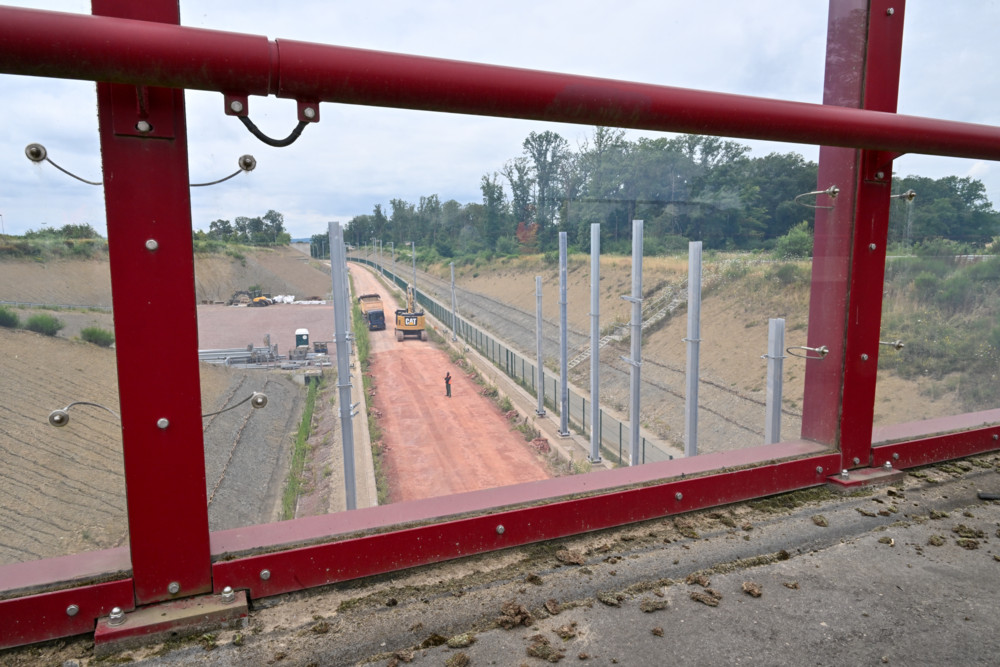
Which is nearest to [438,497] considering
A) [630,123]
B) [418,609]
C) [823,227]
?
[418,609]

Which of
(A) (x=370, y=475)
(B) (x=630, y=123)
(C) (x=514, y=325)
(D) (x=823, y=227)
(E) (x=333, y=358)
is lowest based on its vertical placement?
(A) (x=370, y=475)

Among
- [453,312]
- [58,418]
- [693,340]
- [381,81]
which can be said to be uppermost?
[381,81]

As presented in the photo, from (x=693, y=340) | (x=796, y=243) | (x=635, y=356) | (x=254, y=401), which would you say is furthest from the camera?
(x=635, y=356)

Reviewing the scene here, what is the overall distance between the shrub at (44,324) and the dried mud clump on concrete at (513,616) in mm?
1123

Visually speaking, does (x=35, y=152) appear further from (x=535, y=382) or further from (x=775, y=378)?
(x=535, y=382)

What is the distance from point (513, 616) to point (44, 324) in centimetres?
118

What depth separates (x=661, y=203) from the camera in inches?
124

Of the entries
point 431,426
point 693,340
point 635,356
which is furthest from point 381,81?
point 635,356

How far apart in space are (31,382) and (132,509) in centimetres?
37

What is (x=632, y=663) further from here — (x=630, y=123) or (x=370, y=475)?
(x=370, y=475)

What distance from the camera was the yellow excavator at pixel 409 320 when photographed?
3112 mm

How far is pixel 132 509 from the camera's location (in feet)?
4.01

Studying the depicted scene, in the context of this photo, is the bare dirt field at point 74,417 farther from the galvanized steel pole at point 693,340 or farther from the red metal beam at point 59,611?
the galvanized steel pole at point 693,340

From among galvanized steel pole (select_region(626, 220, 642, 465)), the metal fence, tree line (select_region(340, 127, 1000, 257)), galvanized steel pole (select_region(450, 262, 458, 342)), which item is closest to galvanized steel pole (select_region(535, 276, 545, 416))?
Result: the metal fence
